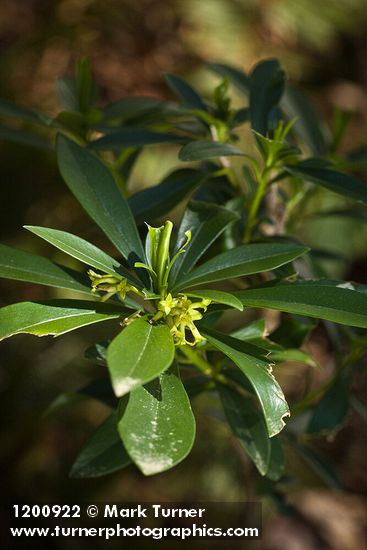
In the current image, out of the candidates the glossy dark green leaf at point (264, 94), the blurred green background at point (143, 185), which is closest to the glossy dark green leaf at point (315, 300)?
the glossy dark green leaf at point (264, 94)

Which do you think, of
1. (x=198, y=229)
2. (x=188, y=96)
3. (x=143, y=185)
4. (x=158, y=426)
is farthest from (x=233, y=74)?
(x=143, y=185)

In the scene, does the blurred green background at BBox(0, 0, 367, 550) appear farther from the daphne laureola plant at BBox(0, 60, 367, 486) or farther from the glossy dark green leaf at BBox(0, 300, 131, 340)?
the glossy dark green leaf at BBox(0, 300, 131, 340)

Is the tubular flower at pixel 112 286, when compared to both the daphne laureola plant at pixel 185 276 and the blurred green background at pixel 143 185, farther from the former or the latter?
the blurred green background at pixel 143 185

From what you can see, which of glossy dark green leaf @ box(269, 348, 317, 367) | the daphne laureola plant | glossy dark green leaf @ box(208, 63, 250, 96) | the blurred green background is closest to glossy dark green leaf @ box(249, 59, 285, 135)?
the daphne laureola plant

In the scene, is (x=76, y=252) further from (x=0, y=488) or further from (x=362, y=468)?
(x=362, y=468)

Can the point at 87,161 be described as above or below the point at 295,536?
above

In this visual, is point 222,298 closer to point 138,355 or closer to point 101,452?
point 138,355

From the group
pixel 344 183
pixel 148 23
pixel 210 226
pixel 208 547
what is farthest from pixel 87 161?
pixel 148 23
